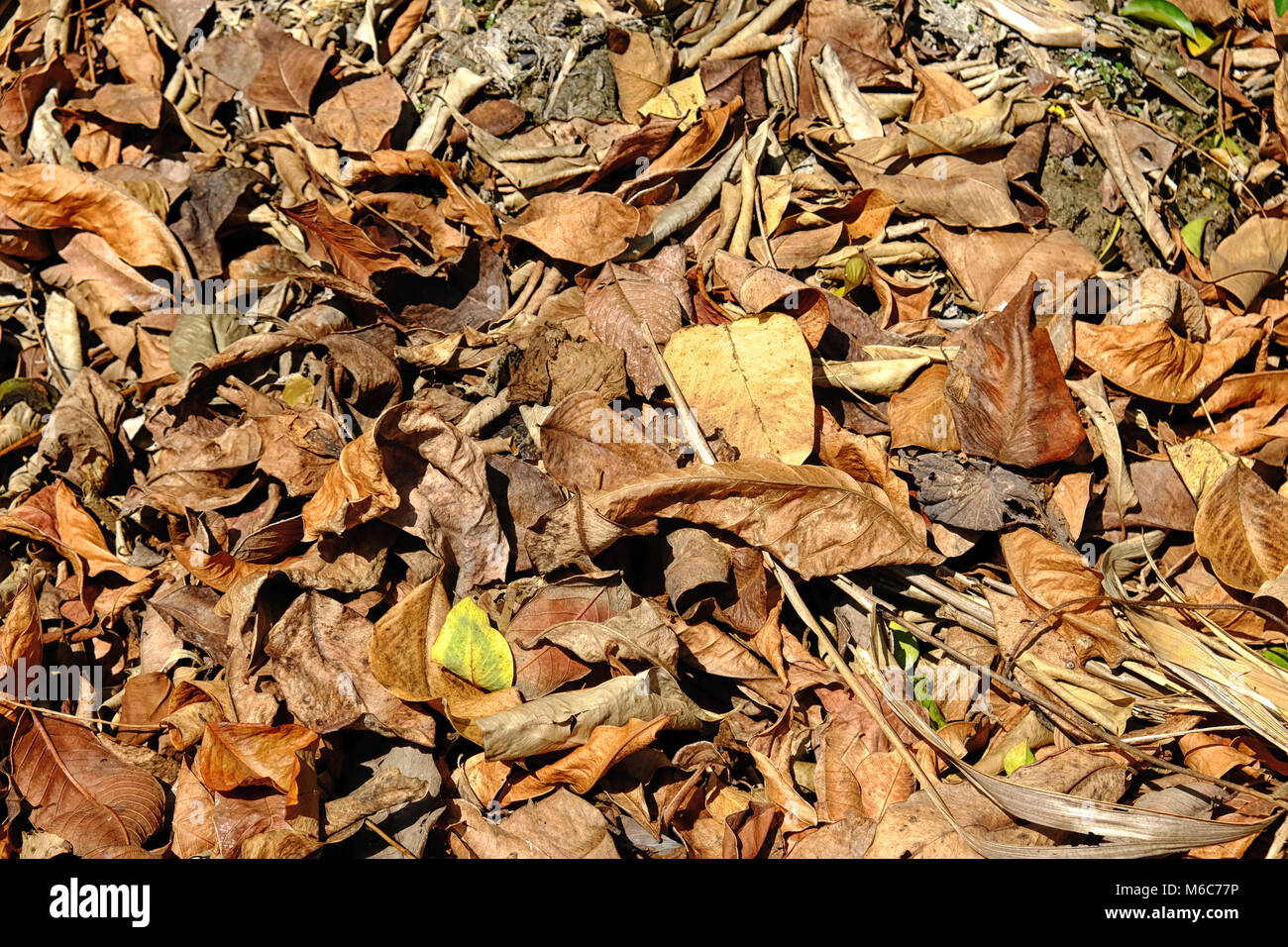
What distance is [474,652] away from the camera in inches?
77.2

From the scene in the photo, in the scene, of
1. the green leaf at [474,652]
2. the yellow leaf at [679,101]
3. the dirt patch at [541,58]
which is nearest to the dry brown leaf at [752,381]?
the green leaf at [474,652]

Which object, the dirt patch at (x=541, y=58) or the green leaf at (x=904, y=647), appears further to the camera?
the dirt patch at (x=541, y=58)

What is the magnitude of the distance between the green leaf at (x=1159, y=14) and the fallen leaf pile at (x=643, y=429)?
2 centimetres

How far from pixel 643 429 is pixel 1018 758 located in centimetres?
116

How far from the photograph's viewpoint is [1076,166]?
9.12 feet

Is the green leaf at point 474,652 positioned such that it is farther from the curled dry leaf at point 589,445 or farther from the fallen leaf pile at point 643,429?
the curled dry leaf at point 589,445

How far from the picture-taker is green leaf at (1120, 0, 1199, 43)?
293cm

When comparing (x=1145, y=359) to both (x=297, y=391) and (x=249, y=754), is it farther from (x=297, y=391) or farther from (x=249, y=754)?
(x=249, y=754)

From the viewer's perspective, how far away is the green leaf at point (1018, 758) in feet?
6.72

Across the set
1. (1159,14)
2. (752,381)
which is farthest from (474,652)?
(1159,14)

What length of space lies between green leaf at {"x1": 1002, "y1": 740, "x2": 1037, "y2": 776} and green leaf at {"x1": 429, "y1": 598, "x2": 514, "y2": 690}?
3.75 ft

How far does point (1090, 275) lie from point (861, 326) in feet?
2.27

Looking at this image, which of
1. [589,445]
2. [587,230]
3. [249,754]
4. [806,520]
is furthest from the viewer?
[587,230]

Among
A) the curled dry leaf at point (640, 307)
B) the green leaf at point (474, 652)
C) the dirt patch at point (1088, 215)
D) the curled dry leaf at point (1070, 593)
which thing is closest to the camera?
the green leaf at point (474, 652)
